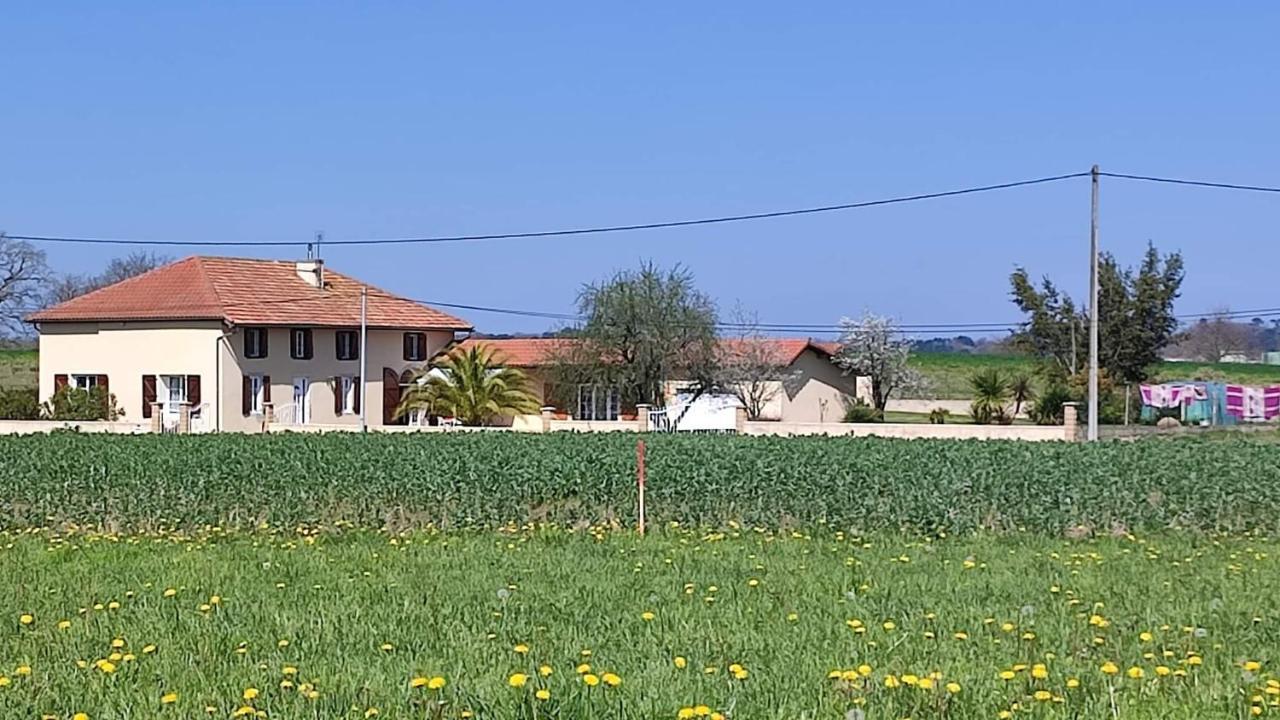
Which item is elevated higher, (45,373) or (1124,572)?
(45,373)

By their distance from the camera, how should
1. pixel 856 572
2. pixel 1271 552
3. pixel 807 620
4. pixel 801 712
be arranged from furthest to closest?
pixel 1271 552
pixel 856 572
pixel 807 620
pixel 801 712

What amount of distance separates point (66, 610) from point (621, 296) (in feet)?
135

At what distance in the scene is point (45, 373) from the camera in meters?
53.9

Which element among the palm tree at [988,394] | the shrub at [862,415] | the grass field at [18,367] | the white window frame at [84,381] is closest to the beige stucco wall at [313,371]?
the white window frame at [84,381]

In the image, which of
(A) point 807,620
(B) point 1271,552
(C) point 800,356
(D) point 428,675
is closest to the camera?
(D) point 428,675

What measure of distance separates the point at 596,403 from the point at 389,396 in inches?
316

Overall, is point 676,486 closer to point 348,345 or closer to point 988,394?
point 348,345

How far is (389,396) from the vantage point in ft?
184

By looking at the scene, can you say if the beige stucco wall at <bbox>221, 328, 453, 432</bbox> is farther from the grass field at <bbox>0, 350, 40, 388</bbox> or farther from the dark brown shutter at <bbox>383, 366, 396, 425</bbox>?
the grass field at <bbox>0, 350, 40, 388</bbox>

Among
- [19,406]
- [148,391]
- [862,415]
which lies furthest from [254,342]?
[862,415]

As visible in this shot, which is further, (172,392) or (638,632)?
(172,392)

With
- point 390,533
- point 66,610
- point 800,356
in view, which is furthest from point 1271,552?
point 800,356

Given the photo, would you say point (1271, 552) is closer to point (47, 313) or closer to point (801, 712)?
point (801, 712)

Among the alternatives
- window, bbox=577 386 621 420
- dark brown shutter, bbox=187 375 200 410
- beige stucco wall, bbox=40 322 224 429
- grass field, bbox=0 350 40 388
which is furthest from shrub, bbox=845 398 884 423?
grass field, bbox=0 350 40 388
